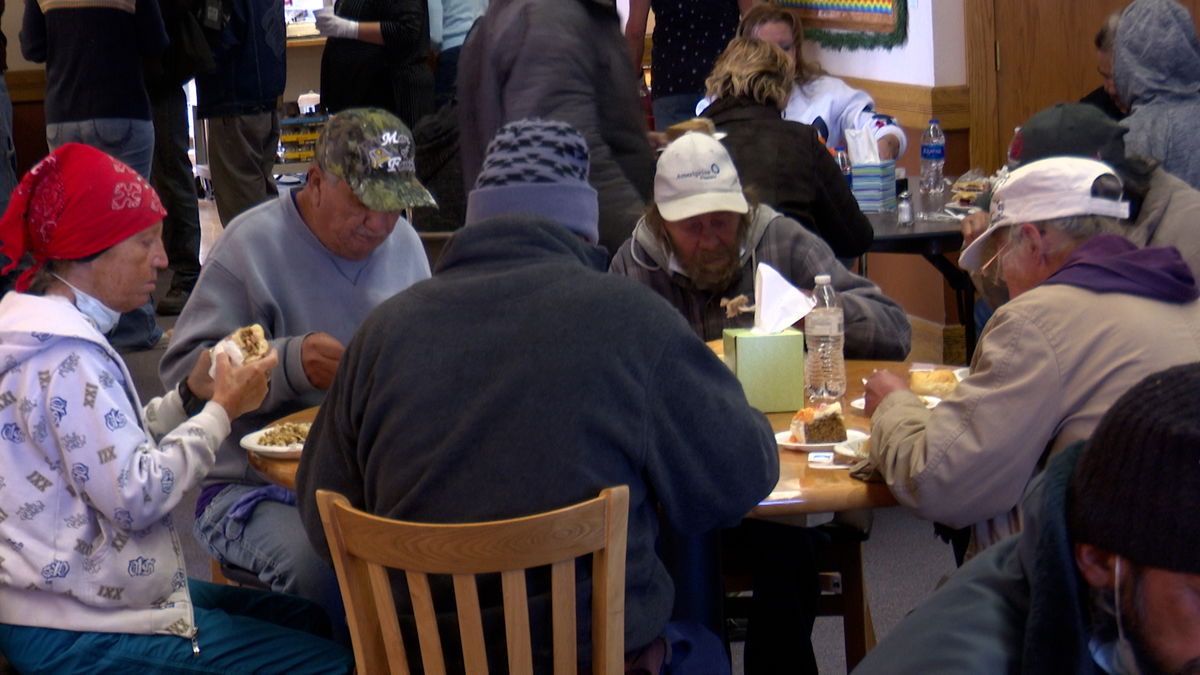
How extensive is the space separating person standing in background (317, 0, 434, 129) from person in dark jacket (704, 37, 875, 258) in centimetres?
231

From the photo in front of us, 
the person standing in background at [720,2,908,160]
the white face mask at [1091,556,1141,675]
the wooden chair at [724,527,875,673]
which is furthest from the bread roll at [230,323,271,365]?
the person standing in background at [720,2,908,160]

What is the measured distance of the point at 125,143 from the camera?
585 centimetres

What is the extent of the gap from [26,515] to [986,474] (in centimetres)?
144

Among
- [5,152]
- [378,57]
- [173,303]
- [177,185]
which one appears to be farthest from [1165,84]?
[173,303]

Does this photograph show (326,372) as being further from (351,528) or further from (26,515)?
(351,528)

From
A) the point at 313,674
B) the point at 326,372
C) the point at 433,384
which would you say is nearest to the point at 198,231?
the point at 326,372

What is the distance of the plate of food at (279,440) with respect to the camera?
2480 millimetres

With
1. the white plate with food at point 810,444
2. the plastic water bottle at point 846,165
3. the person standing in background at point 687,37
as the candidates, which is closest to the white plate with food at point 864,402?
the white plate with food at point 810,444

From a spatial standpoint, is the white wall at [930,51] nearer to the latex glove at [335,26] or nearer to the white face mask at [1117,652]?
the latex glove at [335,26]

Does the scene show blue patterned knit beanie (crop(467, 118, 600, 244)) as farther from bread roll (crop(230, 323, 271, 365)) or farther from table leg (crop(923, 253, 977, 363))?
table leg (crop(923, 253, 977, 363))

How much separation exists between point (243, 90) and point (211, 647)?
4.60 meters

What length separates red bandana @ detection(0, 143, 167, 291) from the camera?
2.26 metres

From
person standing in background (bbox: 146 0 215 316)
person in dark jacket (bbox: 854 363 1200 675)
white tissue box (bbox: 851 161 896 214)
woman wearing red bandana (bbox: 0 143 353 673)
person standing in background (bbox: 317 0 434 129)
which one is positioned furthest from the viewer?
person standing in background (bbox: 146 0 215 316)

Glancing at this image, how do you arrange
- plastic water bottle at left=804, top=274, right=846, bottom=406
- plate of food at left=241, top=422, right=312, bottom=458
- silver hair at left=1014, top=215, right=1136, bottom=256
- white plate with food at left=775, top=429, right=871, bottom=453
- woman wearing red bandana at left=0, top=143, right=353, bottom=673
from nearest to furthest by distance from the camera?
woman wearing red bandana at left=0, top=143, right=353, bottom=673 → silver hair at left=1014, top=215, right=1136, bottom=256 → white plate with food at left=775, top=429, right=871, bottom=453 → plate of food at left=241, top=422, right=312, bottom=458 → plastic water bottle at left=804, top=274, right=846, bottom=406
